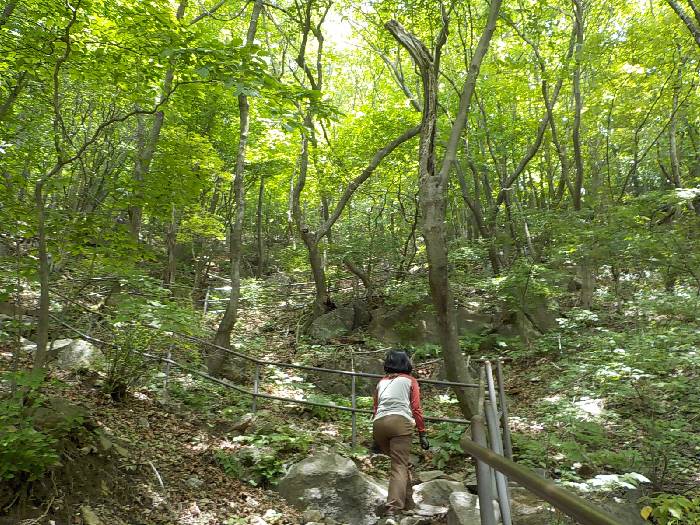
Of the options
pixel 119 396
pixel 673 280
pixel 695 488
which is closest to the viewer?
pixel 695 488

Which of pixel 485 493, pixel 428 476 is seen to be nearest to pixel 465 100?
pixel 428 476

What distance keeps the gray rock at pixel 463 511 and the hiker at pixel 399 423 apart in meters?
0.55

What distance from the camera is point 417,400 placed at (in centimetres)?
477

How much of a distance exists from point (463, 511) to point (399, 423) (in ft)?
3.46

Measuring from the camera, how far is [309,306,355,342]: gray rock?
1366 cm

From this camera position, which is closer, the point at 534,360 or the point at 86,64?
the point at 86,64

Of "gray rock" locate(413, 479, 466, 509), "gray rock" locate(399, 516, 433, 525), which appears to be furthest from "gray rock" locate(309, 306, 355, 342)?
"gray rock" locate(399, 516, 433, 525)

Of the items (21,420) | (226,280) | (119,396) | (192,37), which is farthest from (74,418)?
(226,280)

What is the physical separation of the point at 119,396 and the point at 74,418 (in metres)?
3.02

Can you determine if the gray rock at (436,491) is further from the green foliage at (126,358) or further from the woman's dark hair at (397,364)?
the green foliage at (126,358)

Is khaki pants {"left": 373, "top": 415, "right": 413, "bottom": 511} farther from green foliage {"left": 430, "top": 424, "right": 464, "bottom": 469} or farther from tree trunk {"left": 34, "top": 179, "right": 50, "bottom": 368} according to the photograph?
tree trunk {"left": 34, "top": 179, "right": 50, "bottom": 368}

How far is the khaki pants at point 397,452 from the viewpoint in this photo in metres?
4.39

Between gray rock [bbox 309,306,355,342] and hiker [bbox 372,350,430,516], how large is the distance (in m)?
8.64

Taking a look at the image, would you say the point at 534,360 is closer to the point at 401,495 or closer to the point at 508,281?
the point at 508,281
